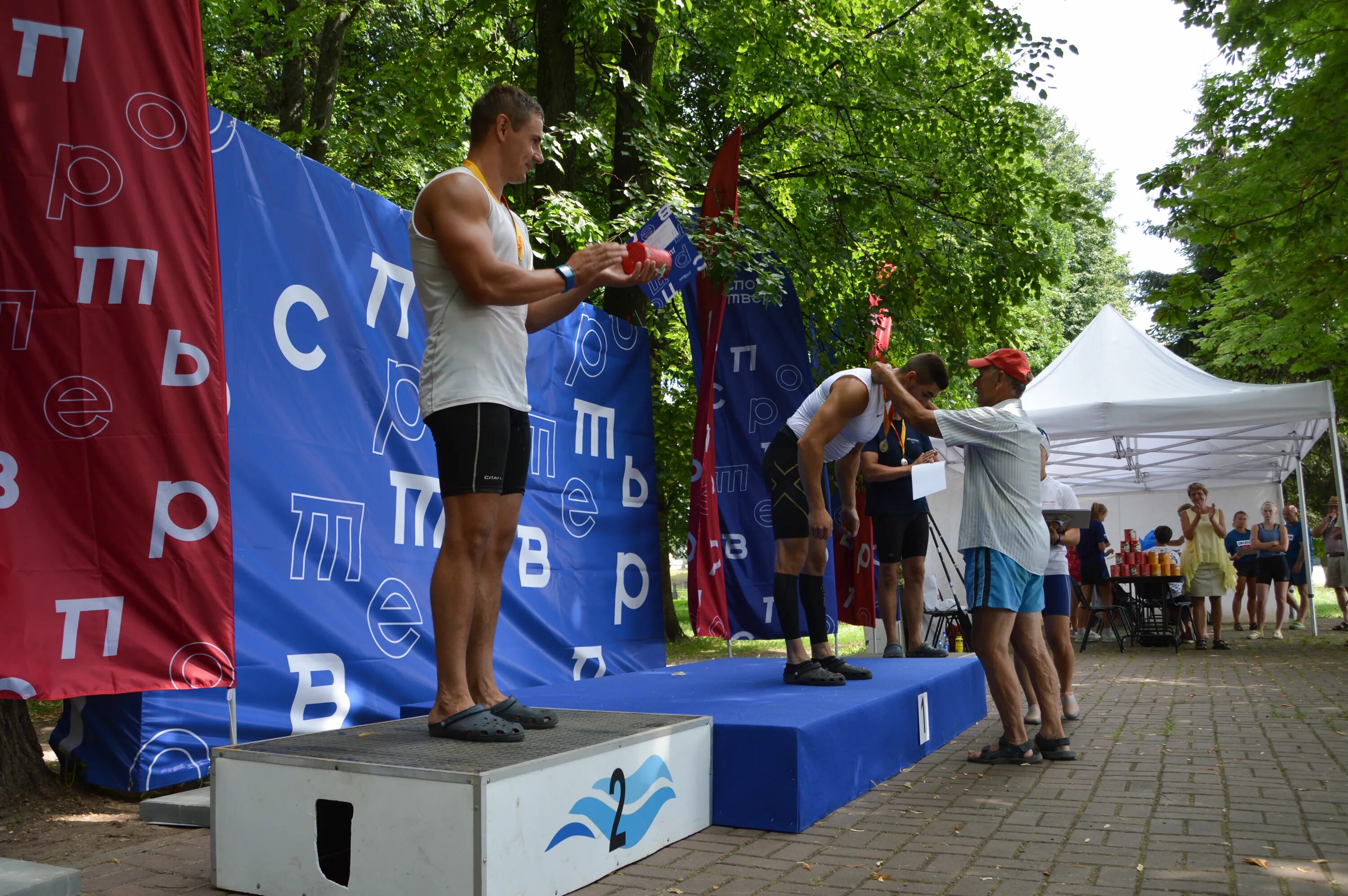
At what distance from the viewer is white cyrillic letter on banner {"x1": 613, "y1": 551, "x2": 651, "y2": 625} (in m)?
6.72

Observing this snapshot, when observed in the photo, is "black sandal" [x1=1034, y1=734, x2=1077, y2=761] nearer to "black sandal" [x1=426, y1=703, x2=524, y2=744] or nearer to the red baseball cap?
the red baseball cap

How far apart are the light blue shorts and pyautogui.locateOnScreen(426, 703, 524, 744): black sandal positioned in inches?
89.1

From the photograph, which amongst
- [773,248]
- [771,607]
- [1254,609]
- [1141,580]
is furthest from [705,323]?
[1254,609]

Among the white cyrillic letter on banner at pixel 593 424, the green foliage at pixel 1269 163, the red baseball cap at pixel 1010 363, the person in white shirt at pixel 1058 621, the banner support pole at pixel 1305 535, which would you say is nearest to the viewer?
the red baseball cap at pixel 1010 363

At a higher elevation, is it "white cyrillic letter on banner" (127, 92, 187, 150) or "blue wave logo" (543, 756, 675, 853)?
"white cyrillic letter on banner" (127, 92, 187, 150)

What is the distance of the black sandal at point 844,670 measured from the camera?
16.1 ft

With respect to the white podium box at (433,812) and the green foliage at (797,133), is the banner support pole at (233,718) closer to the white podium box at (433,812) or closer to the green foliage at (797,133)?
the white podium box at (433,812)

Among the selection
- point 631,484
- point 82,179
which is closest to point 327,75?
point 631,484

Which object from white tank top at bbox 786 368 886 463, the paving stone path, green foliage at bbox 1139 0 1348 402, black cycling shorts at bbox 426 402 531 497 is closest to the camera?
the paving stone path

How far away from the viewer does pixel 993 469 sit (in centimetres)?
457

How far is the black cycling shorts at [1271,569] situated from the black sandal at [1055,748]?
10156 millimetres

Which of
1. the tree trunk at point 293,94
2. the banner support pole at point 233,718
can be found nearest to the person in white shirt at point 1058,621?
the banner support pole at point 233,718

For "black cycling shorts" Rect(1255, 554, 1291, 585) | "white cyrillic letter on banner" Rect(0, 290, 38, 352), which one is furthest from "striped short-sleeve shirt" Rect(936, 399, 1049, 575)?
"black cycling shorts" Rect(1255, 554, 1291, 585)

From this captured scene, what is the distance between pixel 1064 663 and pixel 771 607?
7.04ft
